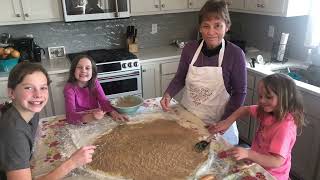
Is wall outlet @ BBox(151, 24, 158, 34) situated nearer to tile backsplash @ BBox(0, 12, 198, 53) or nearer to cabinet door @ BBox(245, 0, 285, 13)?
tile backsplash @ BBox(0, 12, 198, 53)

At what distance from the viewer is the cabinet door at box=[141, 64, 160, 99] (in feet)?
9.68

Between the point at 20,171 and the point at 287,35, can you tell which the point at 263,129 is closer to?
the point at 20,171

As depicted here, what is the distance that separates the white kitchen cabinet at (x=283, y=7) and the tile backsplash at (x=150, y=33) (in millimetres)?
140

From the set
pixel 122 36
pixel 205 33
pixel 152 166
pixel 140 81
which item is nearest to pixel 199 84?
pixel 205 33

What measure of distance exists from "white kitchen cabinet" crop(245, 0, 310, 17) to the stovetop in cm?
130

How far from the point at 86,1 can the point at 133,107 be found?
161cm

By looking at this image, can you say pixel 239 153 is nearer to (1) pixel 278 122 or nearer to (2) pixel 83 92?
(1) pixel 278 122

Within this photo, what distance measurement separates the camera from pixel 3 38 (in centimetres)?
277

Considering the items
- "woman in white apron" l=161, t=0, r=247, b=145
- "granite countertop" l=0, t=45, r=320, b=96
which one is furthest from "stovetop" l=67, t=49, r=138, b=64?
"woman in white apron" l=161, t=0, r=247, b=145

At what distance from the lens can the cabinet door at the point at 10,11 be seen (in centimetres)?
254

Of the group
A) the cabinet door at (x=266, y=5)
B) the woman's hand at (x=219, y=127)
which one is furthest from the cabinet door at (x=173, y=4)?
the woman's hand at (x=219, y=127)

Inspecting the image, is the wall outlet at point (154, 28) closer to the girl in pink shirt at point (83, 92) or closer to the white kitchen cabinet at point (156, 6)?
the white kitchen cabinet at point (156, 6)

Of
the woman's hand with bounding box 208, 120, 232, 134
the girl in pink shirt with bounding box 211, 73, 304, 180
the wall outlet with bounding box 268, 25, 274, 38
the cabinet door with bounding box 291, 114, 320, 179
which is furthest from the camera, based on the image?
the wall outlet with bounding box 268, 25, 274, 38

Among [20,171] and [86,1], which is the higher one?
[86,1]
